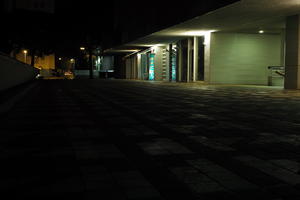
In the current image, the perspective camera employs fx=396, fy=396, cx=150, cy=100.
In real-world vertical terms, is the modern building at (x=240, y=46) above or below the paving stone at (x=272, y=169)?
above

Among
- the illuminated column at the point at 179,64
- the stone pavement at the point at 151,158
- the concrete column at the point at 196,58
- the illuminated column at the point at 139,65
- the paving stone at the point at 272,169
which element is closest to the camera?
the stone pavement at the point at 151,158

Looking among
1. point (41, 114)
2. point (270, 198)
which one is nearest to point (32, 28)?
point (41, 114)

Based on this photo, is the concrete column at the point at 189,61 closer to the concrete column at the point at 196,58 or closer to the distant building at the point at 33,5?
the concrete column at the point at 196,58

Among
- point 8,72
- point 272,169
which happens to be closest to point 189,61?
point 8,72

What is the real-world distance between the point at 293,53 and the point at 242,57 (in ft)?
29.7

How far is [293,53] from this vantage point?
21.2m

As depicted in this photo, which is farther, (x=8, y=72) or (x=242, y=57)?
(x=242, y=57)

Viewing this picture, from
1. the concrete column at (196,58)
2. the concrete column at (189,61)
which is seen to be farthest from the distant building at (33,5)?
the concrete column at (189,61)

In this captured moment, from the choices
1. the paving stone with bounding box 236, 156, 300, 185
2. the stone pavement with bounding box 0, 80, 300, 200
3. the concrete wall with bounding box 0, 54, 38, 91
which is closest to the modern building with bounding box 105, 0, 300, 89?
the concrete wall with bounding box 0, 54, 38, 91

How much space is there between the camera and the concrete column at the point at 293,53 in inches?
826

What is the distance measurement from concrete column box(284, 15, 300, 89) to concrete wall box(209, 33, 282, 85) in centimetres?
837

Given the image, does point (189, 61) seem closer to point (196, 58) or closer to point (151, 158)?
point (196, 58)

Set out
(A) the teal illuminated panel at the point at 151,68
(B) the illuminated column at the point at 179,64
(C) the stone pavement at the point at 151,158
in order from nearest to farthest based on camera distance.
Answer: (C) the stone pavement at the point at 151,158, (B) the illuminated column at the point at 179,64, (A) the teal illuminated panel at the point at 151,68

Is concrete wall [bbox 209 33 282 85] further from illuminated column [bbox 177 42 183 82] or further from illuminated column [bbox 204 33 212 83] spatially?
illuminated column [bbox 177 42 183 82]
